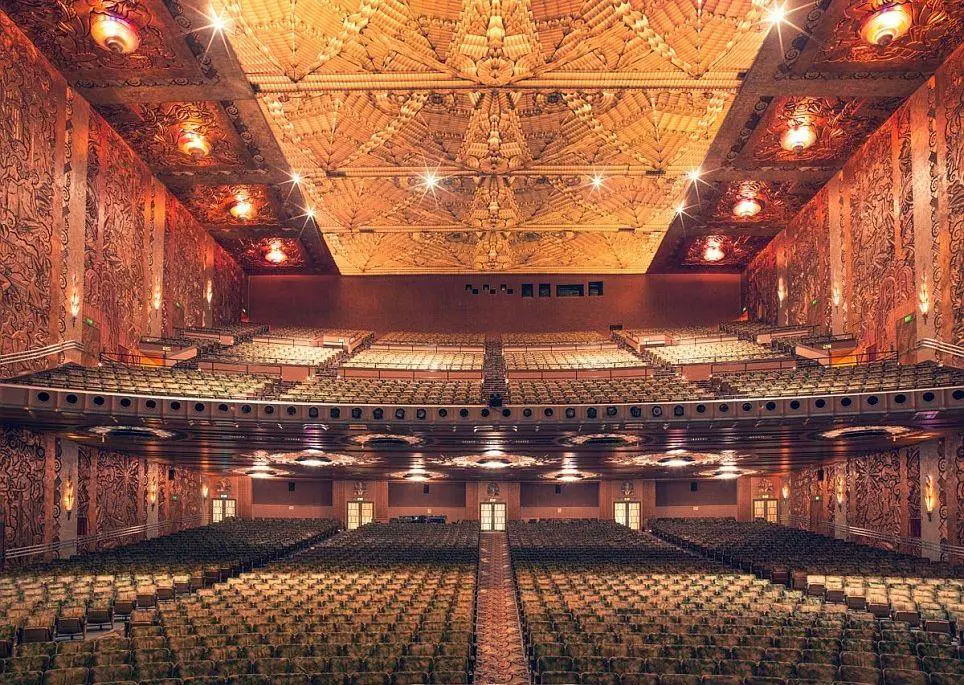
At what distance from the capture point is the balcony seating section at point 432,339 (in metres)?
30.3

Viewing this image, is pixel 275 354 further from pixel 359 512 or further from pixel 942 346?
pixel 942 346

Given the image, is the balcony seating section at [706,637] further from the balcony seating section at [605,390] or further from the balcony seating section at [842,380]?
the balcony seating section at [605,390]

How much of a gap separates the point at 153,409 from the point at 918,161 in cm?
1761

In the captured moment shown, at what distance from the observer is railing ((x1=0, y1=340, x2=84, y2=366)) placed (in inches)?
567

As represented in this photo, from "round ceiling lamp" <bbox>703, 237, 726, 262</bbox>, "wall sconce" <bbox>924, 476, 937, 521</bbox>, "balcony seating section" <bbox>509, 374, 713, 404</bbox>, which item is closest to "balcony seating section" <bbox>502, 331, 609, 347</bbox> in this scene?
"round ceiling lamp" <bbox>703, 237, 726, 262</bbox>

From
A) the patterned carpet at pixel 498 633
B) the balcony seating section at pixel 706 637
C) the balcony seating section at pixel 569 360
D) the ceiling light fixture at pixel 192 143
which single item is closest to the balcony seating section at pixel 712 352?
the balcony seating section at pixel 569 360

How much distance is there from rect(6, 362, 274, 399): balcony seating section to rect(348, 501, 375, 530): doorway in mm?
12233

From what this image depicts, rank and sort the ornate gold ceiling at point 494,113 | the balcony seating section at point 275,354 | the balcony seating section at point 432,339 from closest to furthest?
the ornate gold ceiling at point 494,113
the balcony seating section at point 275,354
the balcony seating section at point 432,339

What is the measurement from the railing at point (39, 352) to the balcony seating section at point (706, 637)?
10.6 metres

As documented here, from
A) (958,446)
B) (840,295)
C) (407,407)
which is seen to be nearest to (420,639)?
(407,407)

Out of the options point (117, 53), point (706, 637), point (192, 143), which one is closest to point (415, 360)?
point (192, 143)

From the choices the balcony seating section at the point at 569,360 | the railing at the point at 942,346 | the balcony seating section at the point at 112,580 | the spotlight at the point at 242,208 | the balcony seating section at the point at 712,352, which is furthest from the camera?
the balcony seating section at the point at 569,360

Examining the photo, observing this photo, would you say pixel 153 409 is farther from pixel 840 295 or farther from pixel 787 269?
pixel 787 269

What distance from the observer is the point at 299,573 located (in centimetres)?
1377
